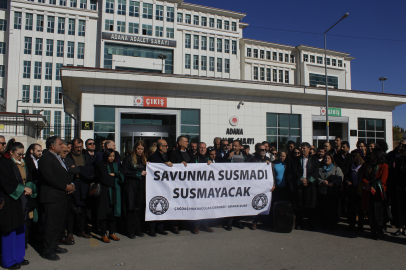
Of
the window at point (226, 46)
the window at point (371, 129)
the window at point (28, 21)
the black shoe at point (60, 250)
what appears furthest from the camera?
the window at point (226, 46)

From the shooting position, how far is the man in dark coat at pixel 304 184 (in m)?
6.97

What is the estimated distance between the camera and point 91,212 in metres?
6.52

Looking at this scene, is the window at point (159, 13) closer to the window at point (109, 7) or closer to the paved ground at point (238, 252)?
the window at point (109, 7)

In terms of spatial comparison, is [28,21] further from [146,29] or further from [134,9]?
[146,29]

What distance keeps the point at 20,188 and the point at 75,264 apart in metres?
1.44

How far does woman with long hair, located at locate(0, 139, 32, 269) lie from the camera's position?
14.6ft

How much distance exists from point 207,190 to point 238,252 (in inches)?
69.9

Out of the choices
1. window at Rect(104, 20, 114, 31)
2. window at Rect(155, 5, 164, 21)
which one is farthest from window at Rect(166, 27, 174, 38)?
window at Rect(104, 20, 114, 31)

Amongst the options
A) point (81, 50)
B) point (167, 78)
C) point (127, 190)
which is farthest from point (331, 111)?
point (81, 50)

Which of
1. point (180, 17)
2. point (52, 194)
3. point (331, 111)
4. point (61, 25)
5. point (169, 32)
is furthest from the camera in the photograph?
point (180, 17)

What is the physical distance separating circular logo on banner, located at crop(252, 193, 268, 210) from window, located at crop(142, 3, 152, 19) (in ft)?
166

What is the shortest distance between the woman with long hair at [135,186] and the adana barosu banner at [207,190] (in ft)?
0.56

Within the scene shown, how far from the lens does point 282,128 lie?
62.1 feet

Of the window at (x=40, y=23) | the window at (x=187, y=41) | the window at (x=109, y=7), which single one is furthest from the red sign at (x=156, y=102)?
the window at (x=40, y=23)
